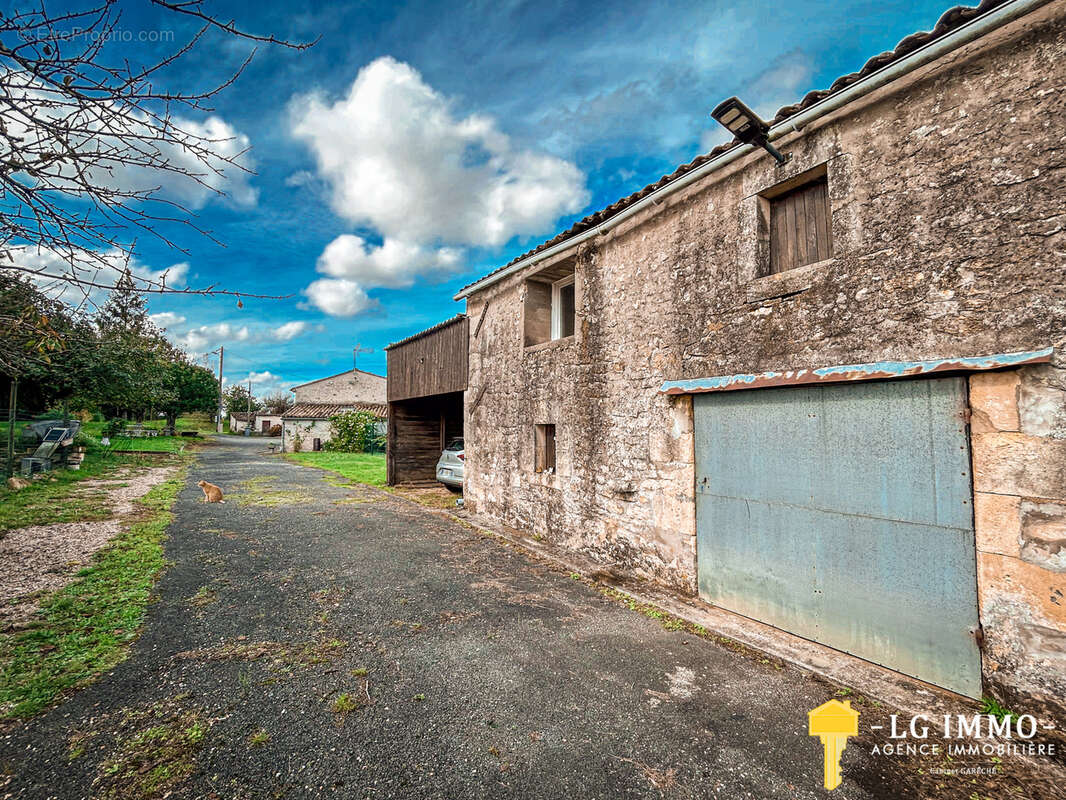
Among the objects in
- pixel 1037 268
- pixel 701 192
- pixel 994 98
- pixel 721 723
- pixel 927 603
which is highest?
pixel 701 192

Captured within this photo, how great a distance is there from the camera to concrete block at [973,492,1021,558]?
9.88 feet

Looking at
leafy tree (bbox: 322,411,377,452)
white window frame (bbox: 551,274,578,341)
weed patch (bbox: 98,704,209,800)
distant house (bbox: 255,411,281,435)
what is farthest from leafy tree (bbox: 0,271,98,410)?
distant house (bbox: 255,411,281,435)

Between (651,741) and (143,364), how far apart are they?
25.2m

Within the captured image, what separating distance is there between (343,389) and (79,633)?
4268 cm

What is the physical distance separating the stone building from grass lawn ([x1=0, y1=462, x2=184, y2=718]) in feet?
17.0

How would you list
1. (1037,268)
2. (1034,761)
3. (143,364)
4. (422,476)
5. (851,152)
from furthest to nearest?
(143,364) → (422,476) → (851,152) → (1037,268) → (1034,761)

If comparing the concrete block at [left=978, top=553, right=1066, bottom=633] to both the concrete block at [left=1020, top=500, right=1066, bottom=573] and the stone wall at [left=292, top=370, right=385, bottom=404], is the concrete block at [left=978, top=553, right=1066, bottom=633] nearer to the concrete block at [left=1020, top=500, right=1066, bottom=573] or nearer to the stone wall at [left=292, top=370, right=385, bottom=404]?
the concrete block at [left=1020, top=500, right=1066, bottom=573]

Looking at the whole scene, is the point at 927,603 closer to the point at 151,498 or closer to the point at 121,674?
the point at 121,674

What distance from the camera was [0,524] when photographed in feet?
24.1

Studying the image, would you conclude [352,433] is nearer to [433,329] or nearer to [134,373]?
[134,373]

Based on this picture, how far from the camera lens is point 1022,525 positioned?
2.99m

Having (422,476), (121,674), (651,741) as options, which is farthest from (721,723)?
(422,476)

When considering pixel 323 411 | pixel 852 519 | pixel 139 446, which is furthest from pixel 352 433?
pixel 852 519

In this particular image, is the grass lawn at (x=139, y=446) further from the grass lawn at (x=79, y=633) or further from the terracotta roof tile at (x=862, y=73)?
the terracotta roof tile at (x=862, y=73)
